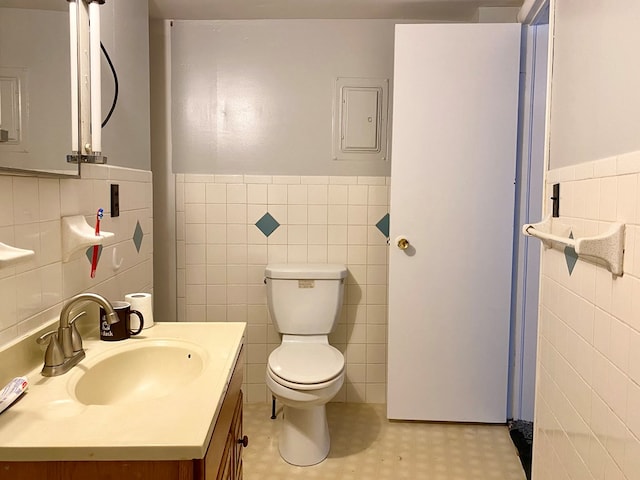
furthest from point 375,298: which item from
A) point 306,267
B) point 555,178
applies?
point 555,178

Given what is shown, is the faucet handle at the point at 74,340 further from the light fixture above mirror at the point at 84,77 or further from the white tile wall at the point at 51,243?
the light fixture above mirror at the point at 84,77

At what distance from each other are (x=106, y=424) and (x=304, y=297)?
1618mm

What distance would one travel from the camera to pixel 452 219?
7.93ft

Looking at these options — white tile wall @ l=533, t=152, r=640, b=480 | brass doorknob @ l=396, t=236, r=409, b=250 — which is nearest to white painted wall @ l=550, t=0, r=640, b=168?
white tile wall @ l=533, t=152, r=640, b=480

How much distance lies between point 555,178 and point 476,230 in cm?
88

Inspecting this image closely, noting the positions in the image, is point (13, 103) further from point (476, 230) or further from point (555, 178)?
point (476, 230)

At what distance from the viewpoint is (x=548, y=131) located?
1630 millimetres

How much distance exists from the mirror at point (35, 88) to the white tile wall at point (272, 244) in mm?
1261

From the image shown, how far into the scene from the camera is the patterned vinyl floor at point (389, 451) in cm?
212

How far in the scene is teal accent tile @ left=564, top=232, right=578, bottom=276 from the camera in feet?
4.50

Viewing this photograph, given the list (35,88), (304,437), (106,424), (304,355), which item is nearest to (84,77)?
(35,88)

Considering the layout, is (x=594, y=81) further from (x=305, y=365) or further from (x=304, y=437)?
(x=304, y=437)

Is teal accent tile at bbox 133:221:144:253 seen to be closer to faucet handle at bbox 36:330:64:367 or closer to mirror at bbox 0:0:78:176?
mirror at bbox 0:0:78:176

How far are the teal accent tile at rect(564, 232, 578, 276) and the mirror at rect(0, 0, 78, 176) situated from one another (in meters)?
1.39
